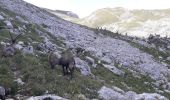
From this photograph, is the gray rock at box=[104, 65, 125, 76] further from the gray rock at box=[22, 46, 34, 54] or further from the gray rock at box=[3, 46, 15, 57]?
the gray rock at box=[3, 46, 15, 57]

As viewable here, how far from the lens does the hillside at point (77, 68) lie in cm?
2019

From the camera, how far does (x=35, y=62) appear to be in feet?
78.5

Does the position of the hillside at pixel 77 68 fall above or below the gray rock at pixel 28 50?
below

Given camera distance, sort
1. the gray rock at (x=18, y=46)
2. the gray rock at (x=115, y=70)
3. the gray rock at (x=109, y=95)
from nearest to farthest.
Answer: the gray rock at (x=109, y=95)
the gray rock at (x=18, y=46)
the gray rock at (x=115, y=70)

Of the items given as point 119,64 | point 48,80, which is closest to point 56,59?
point 48,80

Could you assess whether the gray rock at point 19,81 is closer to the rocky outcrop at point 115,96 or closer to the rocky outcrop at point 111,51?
the rocky outcrop at point 115,96

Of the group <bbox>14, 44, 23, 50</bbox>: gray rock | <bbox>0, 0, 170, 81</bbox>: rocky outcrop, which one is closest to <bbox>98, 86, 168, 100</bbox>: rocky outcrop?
<bbox>14, 44, 23, 50</bbox>: gray rock

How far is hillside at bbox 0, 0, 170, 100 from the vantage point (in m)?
20.2

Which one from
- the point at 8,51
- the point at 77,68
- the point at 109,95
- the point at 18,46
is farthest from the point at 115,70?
the point at 109,95

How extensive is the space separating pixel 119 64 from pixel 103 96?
57.0 feet

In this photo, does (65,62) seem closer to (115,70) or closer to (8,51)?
(8,51)

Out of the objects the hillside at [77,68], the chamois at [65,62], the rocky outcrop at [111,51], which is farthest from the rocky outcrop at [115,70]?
the chamois at [65,62]

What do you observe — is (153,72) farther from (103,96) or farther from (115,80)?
(103,96)

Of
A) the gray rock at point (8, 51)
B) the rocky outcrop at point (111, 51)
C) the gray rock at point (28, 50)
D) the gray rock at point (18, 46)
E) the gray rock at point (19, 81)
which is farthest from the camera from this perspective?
the rocky outcrop at point (111, 51)
